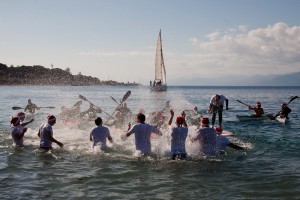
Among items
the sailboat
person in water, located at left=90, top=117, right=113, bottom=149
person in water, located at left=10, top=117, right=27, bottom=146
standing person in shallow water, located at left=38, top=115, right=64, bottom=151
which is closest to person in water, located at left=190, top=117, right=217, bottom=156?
person in water, located at left=90, top=117, right=113, bottom=149

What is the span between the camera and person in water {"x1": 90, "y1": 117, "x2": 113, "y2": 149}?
12.5 meters

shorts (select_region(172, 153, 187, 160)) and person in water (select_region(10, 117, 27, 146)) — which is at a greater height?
person in water (select_region(10, 117, 27, 146))

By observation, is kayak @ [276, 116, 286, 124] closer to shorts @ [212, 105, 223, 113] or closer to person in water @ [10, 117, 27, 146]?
shorts @ [212, 105, 223, 113]

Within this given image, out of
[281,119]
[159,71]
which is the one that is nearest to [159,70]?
[159,71]

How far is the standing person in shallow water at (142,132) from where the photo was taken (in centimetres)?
1153

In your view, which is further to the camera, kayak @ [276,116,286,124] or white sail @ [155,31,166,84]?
white sail @ [155,31,166,84]

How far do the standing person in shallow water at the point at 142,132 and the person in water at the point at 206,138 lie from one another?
1479mm

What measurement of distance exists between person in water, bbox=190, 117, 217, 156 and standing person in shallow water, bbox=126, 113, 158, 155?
58.2 inches

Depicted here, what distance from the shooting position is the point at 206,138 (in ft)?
37.8

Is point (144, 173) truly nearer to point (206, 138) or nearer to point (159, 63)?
point (206, 138)

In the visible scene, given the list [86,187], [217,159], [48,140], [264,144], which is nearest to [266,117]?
[264,144]

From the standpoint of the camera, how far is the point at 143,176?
1008 cm

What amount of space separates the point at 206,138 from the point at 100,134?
3.85 meters

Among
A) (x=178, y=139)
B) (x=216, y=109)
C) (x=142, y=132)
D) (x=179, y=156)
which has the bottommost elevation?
(x=179, y=156)
